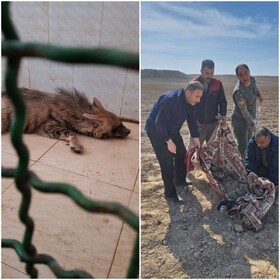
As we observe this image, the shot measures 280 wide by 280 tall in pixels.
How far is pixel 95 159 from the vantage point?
142 cm

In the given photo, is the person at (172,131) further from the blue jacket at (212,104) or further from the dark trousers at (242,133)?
the dark trousers at (242,133)

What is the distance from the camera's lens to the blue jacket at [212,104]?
1030 mm

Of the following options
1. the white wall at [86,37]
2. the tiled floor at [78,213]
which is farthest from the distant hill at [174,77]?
the white wall at [86,37]

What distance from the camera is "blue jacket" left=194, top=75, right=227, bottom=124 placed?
1.03m

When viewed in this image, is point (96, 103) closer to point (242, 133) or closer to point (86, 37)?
point (86, 37)

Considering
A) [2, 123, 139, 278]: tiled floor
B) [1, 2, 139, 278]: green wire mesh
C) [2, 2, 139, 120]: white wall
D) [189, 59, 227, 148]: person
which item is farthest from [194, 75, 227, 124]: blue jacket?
[1, 2, 139, 278]: green wire mesh

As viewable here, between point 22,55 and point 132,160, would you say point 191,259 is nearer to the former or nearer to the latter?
point 132,160

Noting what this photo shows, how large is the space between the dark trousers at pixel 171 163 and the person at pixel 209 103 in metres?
0.04

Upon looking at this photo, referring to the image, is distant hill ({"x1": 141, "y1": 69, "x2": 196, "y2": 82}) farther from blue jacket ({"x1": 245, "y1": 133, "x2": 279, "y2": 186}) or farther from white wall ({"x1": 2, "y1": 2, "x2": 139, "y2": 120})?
white wall ({"x1": 2, "y1": 2, "x2": 139, "y2": 120})

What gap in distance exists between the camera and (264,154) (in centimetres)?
108

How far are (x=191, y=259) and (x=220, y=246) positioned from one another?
10 cm

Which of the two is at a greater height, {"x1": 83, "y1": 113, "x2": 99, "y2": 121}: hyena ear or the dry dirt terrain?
{"x1": 83, "y1": 113, "x2": 99, "y2": 121}: hyena ear

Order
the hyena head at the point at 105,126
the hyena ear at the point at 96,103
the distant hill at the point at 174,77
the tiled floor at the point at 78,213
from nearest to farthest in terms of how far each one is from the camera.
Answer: the tiled floor at the point at 78,213
the distant hill at the point at 174,77
the hyena head at the point at 105,126
the hyena ear at the point at 96,103

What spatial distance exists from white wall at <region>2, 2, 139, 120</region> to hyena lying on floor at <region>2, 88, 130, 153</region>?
0.41ft
